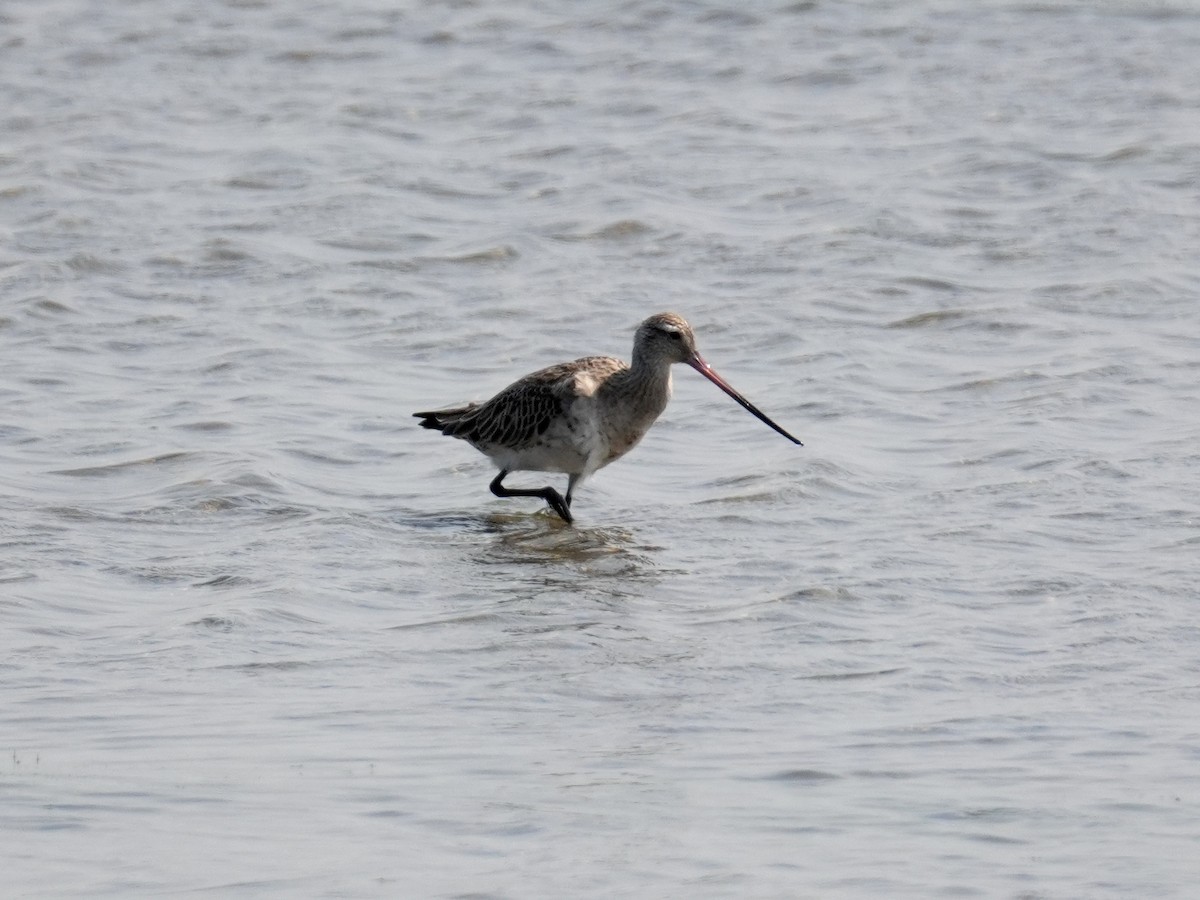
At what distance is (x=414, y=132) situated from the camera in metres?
15.3

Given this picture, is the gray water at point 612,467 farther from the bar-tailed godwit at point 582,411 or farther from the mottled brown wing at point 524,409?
the mottled brown wing at point 524,409

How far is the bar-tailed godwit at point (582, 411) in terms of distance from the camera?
8648 mm

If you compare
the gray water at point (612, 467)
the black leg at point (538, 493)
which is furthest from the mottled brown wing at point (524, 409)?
the gray water at point (612, 467)

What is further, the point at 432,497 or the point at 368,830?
the point at 432,497

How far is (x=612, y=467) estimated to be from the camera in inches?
378

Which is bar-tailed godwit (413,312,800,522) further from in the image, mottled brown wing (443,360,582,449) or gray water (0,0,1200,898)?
gray water (0,0,1200,898)

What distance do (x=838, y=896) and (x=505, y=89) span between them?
12400 millimetres

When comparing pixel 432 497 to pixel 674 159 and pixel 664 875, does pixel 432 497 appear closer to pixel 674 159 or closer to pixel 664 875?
pixel 664 875

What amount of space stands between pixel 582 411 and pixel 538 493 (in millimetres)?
477

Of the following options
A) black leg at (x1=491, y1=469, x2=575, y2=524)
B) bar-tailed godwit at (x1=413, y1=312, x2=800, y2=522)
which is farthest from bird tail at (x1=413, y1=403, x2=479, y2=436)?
black leg at (x1=491, y1=469, x2=575, y2=524)

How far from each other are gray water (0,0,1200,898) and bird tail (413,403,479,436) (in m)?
0.37

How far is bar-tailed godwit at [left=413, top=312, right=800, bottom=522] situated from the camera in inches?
340

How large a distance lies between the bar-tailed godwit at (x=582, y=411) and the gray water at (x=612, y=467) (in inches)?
10.8

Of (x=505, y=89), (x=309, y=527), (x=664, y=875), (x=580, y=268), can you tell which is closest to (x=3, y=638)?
(x=309, y=527)
